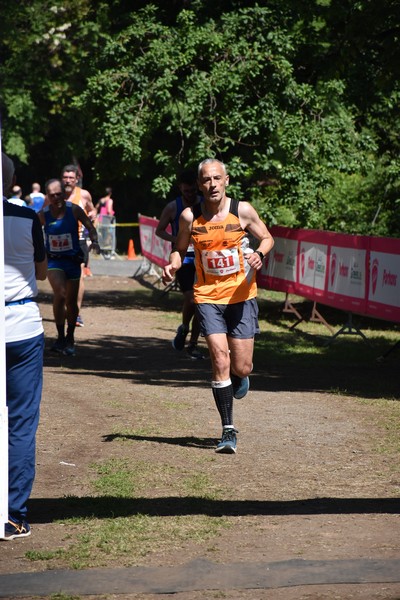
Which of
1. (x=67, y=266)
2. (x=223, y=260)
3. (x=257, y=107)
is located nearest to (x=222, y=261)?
(x=223, y=260)

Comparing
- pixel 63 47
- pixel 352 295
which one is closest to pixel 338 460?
pixel 352 295

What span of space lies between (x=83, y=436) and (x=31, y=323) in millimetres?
2983

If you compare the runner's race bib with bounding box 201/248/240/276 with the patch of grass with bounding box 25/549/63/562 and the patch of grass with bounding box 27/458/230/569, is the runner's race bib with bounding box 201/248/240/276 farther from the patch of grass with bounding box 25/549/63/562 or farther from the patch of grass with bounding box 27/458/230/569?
the patch of grass with bounding box 25/549/63/562

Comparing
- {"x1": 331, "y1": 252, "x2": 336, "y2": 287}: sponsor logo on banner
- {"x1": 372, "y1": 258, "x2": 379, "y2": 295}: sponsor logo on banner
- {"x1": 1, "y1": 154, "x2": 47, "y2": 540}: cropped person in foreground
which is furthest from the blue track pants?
{"x1": 331, "y1": 252, "x2": 336, "y2": 287}: sponsor logo on banner

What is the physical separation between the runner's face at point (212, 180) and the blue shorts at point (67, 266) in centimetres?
593

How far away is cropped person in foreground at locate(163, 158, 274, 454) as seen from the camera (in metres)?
8.62

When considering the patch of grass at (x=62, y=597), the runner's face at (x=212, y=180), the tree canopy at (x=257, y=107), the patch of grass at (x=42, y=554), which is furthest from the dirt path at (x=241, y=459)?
the tree canopy at (x=257, y=107)

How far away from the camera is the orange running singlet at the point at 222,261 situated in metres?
8.62

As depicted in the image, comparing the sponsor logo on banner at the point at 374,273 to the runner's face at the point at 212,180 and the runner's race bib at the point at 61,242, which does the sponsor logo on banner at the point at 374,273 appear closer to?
the runner's race bib at the point at 61,242

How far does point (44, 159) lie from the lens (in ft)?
175

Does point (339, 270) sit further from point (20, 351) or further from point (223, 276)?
point (20, 351)

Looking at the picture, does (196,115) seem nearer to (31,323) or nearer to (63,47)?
(31,323)

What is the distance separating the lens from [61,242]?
14117mm

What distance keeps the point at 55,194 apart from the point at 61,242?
22.1 inches
